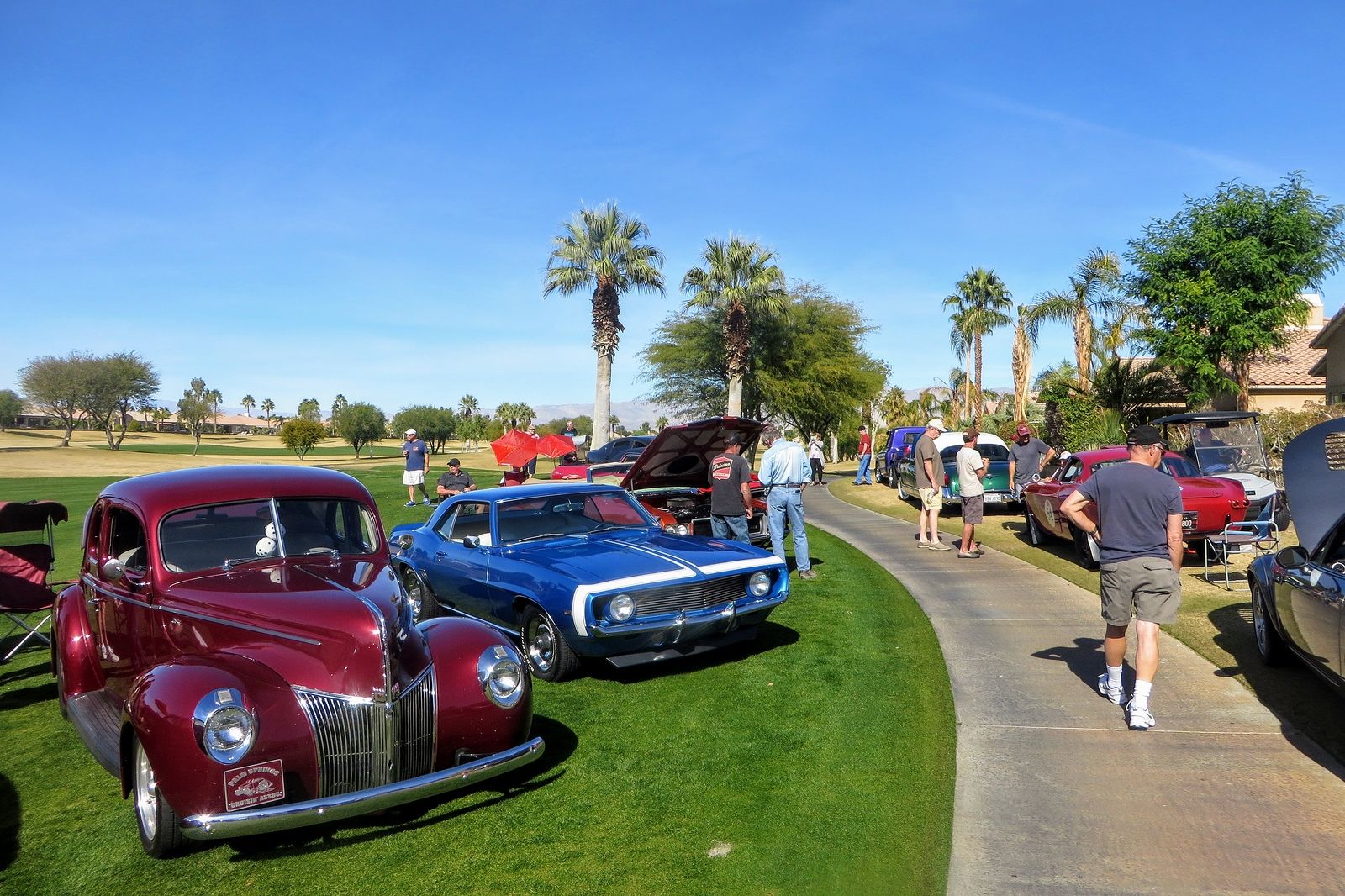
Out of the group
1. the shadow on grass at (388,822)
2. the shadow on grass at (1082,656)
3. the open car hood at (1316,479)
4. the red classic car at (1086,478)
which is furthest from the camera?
the red classic car at (1086,478)

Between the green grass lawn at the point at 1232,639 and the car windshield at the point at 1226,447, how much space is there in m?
1.17

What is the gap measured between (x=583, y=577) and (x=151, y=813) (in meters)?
3.07

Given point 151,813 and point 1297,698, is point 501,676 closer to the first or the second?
point 151,813

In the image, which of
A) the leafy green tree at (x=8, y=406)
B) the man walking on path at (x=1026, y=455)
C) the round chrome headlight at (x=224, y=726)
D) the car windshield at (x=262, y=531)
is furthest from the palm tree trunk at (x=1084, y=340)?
the leafy green tree at (x=8, y=406)

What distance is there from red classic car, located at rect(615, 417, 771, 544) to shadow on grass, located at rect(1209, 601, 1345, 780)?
579cm

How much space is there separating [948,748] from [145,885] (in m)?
4.23

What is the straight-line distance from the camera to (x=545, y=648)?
7.09 meters

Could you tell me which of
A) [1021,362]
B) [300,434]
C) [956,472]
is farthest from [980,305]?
[300,434]

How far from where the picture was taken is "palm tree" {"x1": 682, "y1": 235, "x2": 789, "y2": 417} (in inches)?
1432

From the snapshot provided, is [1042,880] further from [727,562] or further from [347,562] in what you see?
[347,562]

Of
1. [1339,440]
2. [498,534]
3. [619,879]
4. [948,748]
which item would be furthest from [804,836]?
→ [1339,440]

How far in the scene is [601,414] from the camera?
3453 cm

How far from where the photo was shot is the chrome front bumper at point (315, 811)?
3834 mm

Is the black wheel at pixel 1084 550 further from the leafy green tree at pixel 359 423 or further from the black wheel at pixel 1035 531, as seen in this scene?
the leafy green tree at pixel 359 423
